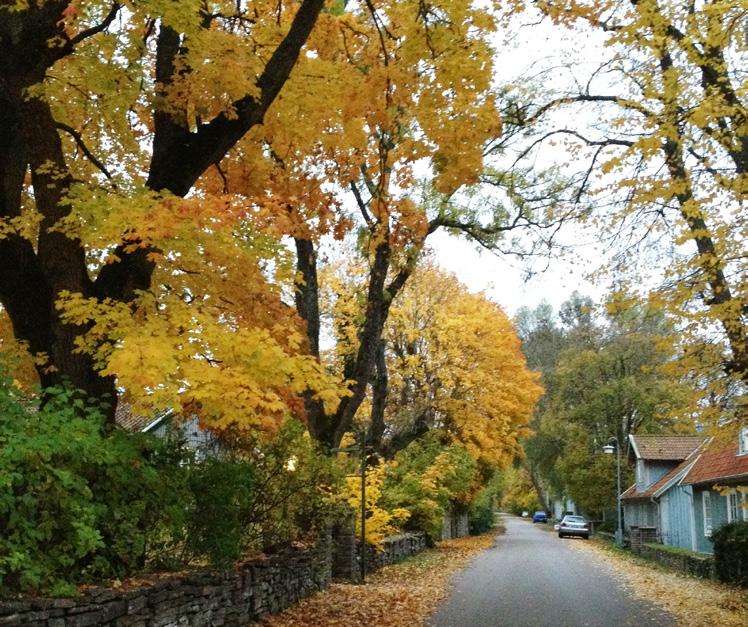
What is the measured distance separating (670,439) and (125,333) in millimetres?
36837

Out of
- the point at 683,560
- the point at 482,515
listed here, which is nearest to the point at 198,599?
the point at 683,560

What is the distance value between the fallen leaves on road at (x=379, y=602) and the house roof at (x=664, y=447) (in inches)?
815

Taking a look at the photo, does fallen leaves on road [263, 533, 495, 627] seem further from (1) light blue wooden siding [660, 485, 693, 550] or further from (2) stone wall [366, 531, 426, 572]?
(1) light blue wooden siding [660, 485, 693, 550]

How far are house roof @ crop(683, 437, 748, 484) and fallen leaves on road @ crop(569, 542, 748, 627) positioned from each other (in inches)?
131

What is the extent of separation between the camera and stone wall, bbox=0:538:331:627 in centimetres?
648

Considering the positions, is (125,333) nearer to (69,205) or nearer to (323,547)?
(69,205)

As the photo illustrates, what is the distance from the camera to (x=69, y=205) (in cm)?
916

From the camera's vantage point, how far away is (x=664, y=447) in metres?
39.4

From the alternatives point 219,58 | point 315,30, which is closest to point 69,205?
point 219,58

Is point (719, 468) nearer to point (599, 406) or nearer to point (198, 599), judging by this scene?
point (599, 406)

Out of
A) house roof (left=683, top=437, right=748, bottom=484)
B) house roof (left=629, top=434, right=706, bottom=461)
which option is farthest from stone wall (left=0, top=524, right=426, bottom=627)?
house roof (left=629, top=434, right=706, bottom=461)

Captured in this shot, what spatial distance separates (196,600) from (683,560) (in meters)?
19.7

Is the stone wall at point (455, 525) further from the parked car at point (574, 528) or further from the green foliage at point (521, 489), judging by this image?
the green foliage at point (521, 489)

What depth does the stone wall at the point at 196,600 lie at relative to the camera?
6.48 metres
